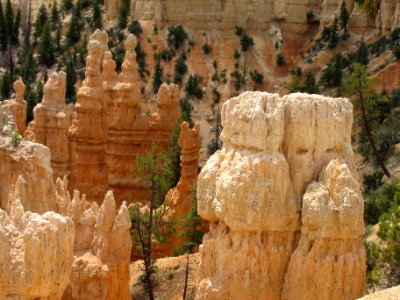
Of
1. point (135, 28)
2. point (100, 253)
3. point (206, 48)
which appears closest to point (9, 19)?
point (135, 28)

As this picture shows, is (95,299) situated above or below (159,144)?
below

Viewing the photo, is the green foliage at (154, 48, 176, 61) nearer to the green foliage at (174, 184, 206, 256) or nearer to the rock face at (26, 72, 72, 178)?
the rock face at (26, 72, 72, 178)

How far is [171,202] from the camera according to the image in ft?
115

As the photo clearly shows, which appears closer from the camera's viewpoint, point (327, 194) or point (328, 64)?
point (327, 194)

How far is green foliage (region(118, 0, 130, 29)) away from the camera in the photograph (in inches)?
2825

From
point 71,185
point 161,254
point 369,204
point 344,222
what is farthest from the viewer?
point 71,185

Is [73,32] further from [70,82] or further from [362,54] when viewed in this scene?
[362,54]

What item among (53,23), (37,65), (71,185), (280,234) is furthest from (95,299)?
(53,23)

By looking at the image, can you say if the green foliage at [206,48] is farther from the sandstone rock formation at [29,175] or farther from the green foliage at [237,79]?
the sandstone rock formation at [29,175]

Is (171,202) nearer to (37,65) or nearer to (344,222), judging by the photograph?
(344,222)

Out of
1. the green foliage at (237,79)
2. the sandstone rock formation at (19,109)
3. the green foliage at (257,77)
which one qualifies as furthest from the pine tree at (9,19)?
the sandstone rock formation at (19,109)

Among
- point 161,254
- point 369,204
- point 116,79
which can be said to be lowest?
point 161,254

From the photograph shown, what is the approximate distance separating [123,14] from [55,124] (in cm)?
3385

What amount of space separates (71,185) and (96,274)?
17491 mm
